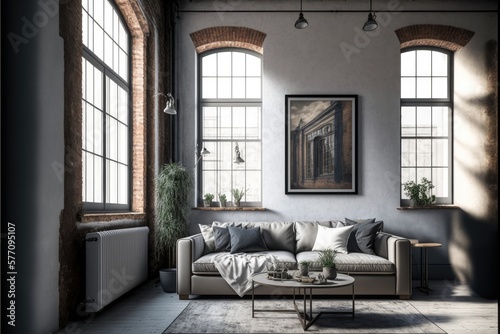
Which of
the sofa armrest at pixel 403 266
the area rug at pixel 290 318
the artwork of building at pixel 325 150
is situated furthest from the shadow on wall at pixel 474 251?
the artwork of building at pixel 325 150

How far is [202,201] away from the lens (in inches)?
272

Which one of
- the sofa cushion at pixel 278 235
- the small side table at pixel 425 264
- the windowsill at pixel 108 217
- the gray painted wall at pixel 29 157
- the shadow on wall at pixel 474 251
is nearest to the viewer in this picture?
the gray painted wall at pixel 29 157

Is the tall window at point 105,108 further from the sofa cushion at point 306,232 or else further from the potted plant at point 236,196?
the sofa cushion at point 306,232

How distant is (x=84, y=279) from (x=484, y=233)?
5105 mm

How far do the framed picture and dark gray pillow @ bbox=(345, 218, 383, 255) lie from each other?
37.1 inches

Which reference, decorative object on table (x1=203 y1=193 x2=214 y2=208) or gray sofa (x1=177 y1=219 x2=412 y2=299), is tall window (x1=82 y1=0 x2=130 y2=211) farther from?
decorative object on table (x1=203 y1=193 x2=214 y2=208)

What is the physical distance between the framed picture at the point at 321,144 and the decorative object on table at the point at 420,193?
31.4 inches

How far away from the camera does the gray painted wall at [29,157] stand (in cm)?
333

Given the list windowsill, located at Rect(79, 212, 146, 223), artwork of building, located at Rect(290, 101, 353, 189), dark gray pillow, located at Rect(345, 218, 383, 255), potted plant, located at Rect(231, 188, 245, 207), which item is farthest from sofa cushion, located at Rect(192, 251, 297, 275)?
artwork of building, located at Rect(290, 101, 353, 189)

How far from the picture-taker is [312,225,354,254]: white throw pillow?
222 inches

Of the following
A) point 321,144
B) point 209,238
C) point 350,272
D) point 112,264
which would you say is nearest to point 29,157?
point 112,264

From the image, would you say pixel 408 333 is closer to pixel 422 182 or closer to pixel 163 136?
pixel 422 182

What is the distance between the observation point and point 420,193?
263 inches

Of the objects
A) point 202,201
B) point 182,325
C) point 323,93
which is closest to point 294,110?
point 323,93
